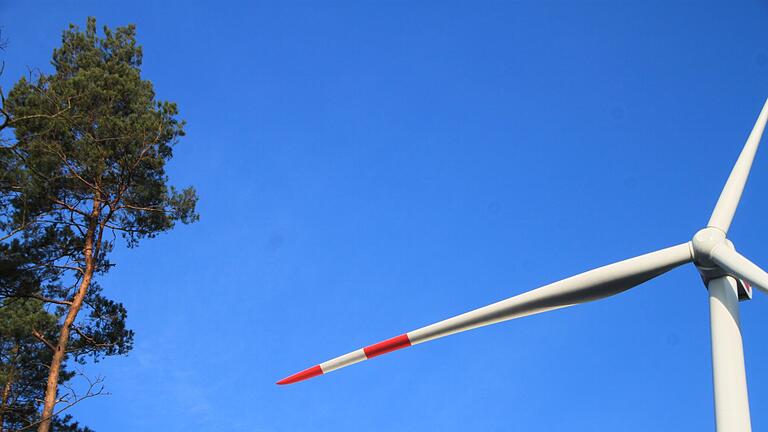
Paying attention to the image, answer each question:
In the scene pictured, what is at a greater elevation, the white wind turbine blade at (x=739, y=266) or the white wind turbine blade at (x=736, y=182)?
the white wind turbine blade at (x=736, y=182)

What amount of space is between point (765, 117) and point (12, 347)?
23.1m

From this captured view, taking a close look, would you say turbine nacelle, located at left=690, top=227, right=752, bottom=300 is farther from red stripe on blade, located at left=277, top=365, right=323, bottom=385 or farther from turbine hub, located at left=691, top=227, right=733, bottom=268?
red stripe on blade, located at left=277, top=365, right=323, bottom=385

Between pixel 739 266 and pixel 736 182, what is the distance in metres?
2.91

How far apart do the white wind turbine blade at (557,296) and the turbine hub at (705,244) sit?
15 centimetres

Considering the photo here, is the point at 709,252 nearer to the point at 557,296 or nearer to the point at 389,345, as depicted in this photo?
the point at 557,296

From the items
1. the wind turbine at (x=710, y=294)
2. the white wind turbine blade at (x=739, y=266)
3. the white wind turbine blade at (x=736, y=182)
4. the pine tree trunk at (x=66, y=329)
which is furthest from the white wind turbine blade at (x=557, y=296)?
the pine tree trunk at (x=66, y=329)

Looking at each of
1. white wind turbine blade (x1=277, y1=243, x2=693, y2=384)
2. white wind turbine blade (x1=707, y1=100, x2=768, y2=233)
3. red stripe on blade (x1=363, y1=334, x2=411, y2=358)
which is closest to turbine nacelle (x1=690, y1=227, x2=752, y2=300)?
white wind turbine blade (x1=277, y1=243, x2=693, y2=384)

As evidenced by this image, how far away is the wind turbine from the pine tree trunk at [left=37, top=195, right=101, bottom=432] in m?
8.82

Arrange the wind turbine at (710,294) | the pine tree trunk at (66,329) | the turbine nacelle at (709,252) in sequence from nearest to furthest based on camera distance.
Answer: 1. the wind turbine at (710,294)
2. the turbine nacelle at (709,252)
3. the pine tree trunk at (66,329)

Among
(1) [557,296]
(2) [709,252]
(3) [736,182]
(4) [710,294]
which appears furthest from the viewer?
(3) [736,182]

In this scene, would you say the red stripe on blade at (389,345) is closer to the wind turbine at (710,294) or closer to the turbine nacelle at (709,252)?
the wind turbine at (710,294)

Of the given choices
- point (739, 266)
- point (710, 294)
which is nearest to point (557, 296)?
point (710, 294)

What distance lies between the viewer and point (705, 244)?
37.2 ft

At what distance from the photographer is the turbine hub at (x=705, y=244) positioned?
11.3 meters
